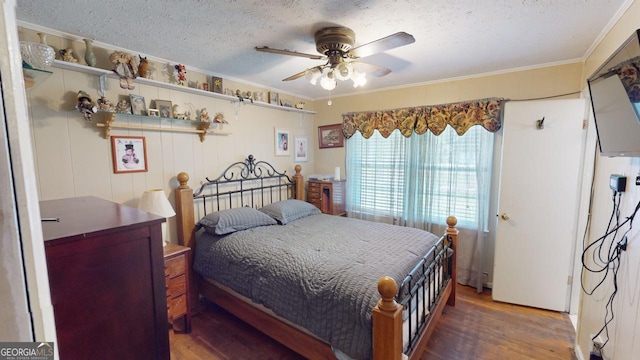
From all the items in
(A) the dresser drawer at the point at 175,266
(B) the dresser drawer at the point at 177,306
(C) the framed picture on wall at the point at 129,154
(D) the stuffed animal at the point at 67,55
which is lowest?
(B) the dresser drawer at the point at 177,306

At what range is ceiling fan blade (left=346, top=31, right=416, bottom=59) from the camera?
5.01 ft

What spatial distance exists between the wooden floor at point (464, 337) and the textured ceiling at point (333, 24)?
240 cm

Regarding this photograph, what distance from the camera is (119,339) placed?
0.89 metres

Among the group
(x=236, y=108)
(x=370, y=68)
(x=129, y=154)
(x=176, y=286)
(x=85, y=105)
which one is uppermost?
(x=370, y=68)

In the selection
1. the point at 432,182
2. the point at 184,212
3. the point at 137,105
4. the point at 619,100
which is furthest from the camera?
the point at 432,182

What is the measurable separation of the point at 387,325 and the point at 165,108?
99.6 inches

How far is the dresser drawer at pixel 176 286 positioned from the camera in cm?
222

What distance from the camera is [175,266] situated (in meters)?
2.28

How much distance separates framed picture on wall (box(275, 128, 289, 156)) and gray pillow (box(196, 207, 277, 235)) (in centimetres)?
112

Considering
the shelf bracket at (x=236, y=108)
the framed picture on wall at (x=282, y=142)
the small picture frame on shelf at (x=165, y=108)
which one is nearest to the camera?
the small picture frame on shelf at (x=165, y=108)

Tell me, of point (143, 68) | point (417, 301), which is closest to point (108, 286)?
point (417, 301)

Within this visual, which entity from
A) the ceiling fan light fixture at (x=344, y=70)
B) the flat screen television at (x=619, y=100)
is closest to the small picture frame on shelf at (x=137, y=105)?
the ceiling fan light fixture at (x=344, y=70)

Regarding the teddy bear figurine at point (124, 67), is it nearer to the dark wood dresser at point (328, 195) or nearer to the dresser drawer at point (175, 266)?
the dresser drawer at point (175, 266)

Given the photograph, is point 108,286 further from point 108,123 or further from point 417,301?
point 108,123
